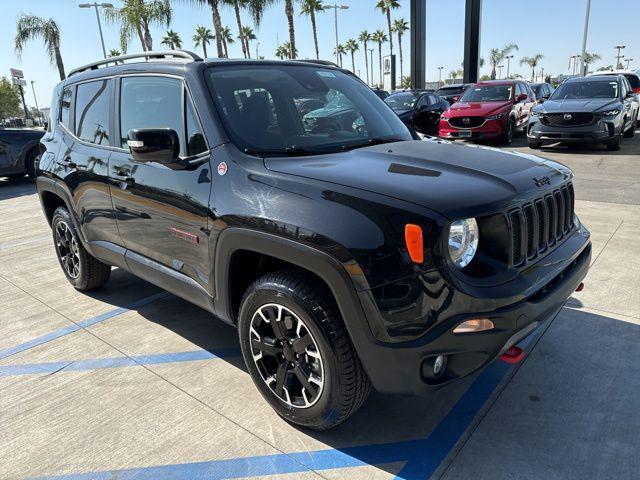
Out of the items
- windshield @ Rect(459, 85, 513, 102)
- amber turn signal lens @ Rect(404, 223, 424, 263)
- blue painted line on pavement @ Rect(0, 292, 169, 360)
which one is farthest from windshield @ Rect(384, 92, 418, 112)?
amber turn signal lens @ Rect(404, 223, 424, 263)

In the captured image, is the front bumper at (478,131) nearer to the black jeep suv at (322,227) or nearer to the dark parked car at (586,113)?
the dark parked car at (586,113)

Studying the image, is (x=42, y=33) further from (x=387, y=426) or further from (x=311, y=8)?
(x=387, y=426)

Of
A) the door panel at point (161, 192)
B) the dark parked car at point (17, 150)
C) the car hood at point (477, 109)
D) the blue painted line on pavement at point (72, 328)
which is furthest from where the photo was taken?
the car hood at point (477, 109)

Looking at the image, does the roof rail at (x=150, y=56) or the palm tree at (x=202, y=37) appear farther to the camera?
the palm tree at (x=202, y=37)

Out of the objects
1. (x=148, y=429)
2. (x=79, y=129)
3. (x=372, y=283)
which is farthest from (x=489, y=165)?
(x=79, y=129)

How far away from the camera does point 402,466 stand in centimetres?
236

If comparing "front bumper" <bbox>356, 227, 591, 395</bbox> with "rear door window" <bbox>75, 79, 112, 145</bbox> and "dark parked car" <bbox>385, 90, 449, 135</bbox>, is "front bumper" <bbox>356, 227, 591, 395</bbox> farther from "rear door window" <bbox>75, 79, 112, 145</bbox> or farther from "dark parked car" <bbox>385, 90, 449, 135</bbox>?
"dark parked car" <bbox>385, 90, 449, 135</bbox>

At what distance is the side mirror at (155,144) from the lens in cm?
273

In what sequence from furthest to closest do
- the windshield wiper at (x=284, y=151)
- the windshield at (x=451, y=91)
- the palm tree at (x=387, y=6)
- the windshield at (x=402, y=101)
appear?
1. the palm tree at (x=387, y=6)
2. the windshield at (x=451, y=91)
3. the windshield at (x=402, y=101)
4. the windshield wiper at (x=284, y=151)

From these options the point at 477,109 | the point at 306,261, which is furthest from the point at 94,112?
the point at 477,109

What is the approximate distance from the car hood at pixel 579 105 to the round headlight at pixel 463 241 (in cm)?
1012

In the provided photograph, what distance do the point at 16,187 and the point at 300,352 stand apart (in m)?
12.1

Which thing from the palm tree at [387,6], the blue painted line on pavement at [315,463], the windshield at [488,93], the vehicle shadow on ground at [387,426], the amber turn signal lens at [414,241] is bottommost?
the vehicle shadow on ground at [387,426]

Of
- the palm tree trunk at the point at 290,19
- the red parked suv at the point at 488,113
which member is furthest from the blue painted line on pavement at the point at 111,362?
the palm tree trunk at the point at 290,19
